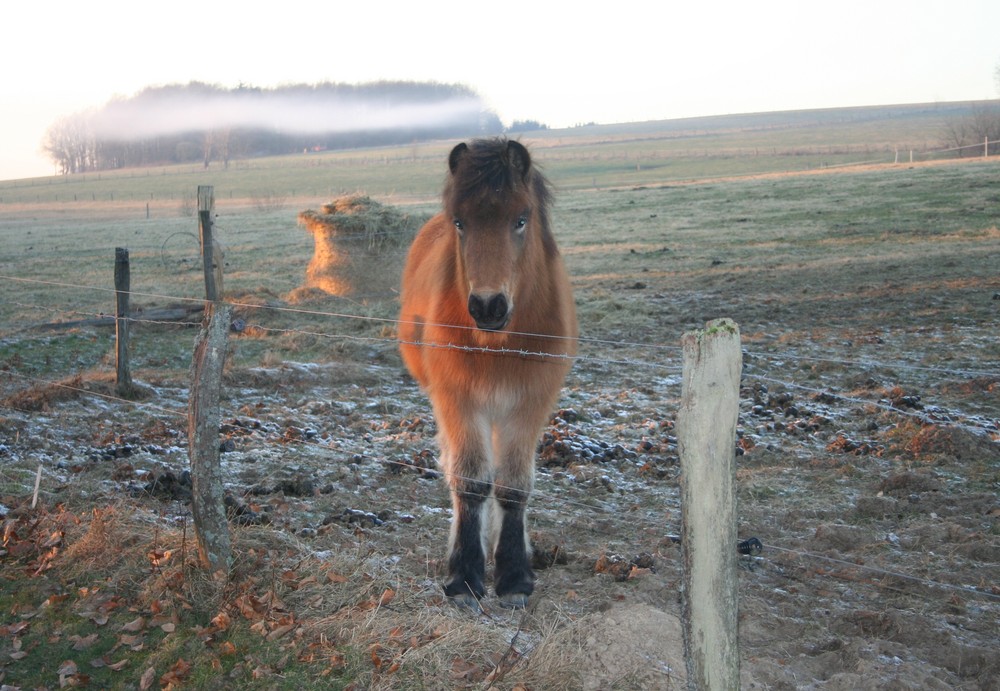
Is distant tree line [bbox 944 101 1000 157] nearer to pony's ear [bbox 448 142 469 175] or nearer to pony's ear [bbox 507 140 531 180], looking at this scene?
pony's ear [bbox 507 140 531 180]

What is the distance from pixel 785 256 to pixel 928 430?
10529 mm

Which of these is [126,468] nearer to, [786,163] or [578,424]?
[578,424]

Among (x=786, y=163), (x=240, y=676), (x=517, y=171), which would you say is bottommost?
(x=240, y=676)

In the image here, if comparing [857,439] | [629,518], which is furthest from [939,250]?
[629,518]

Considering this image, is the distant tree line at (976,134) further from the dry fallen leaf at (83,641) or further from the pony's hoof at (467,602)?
the dry fallen leaf at (83,641)

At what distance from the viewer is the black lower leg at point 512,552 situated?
491 centimetres

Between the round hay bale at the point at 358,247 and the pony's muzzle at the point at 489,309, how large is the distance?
1082cm

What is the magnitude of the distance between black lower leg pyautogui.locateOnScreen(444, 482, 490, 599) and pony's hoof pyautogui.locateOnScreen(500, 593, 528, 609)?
0.13 metres

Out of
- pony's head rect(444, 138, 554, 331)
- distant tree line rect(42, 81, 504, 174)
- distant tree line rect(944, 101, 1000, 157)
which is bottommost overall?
pony's head rect(444, 138, 554, 331)

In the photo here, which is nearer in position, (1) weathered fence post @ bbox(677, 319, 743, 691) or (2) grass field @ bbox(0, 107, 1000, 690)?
(1) weathered fence post @ bbox(677, 319, 743, 691)

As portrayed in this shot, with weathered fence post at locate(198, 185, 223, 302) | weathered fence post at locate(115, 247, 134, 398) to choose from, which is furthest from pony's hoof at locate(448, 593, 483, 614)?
weathered fence post at locate(198, 185, 223, 302)

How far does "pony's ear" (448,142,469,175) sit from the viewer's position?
4758 mm

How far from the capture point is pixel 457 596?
4.80 metres

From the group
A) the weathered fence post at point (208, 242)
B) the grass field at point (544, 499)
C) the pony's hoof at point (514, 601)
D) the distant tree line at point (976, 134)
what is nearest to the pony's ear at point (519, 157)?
the grass field at point (544, 499)
